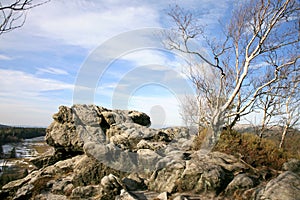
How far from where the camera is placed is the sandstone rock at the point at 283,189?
5.88m

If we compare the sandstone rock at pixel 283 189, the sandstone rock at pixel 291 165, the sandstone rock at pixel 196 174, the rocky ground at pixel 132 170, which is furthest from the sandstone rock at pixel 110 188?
the sandstone rock at pixel 291 165

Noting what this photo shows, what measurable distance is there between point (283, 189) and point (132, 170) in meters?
5.67

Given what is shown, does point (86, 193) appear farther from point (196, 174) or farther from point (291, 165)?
point (291, 165)

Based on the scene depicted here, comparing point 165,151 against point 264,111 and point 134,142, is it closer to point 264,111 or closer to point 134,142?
point 134,142

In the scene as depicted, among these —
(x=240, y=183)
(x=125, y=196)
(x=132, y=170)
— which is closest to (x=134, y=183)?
(x=132, y=170)

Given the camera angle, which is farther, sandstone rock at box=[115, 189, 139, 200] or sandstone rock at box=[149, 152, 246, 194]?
sandstone rock at box=[149, 152, 246, 194]

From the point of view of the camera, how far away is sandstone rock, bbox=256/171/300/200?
5883 mm

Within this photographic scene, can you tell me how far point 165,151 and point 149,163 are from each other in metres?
1.39

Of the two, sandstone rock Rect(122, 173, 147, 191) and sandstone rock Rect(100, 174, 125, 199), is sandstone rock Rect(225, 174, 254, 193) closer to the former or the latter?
sandstone rock Rect(122, 173, 147, 191)

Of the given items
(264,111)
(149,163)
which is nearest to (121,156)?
(149,163)

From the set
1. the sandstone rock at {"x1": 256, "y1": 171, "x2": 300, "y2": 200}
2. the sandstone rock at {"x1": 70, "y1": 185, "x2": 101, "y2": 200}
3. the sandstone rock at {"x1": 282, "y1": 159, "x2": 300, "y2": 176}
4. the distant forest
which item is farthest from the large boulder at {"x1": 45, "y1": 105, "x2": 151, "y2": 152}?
the distant forest

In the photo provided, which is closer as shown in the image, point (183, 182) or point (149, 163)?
point (183, 182)

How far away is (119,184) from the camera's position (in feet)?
26.4

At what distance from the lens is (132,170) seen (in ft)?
32.0
